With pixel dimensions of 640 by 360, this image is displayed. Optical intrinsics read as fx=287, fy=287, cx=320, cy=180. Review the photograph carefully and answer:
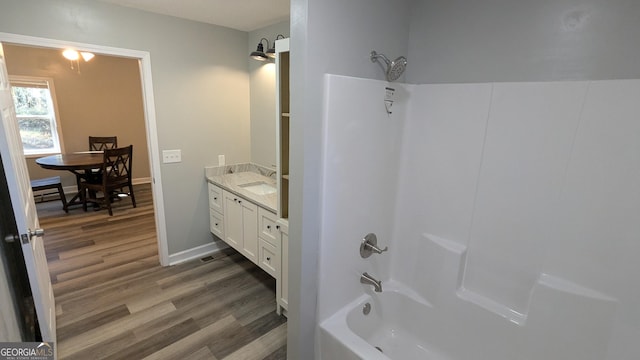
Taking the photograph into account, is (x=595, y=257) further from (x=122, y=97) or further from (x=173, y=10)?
(x=122, y=97)

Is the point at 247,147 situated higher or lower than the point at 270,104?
lower

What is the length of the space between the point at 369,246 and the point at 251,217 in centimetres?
117

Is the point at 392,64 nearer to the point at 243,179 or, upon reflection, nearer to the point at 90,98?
the point at 243,179

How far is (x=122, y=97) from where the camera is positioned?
17.8 ft

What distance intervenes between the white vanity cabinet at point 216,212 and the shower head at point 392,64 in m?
2.00

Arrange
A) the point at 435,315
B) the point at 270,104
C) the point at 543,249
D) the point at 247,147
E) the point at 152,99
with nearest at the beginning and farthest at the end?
1. the point at 543,249
2. the point at 435,315
3. the point at 152,99
4. the point at 270,104
5. the point at 247,147

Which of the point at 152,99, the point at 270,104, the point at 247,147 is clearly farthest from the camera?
the point at 247,147

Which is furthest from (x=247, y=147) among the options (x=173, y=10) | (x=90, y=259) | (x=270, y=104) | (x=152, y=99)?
(x=90, y=259)

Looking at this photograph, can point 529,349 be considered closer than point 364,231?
Yes

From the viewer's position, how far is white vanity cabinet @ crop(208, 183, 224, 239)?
117 inches

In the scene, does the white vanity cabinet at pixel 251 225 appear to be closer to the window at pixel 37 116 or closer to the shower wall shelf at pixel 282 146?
the shower wall shelf at pixel 282 146

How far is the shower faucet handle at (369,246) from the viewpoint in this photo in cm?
174

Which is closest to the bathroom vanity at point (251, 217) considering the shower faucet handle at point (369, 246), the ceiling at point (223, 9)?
the shower faucet handle at point (369, 246)

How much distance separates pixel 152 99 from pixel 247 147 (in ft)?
3.50
